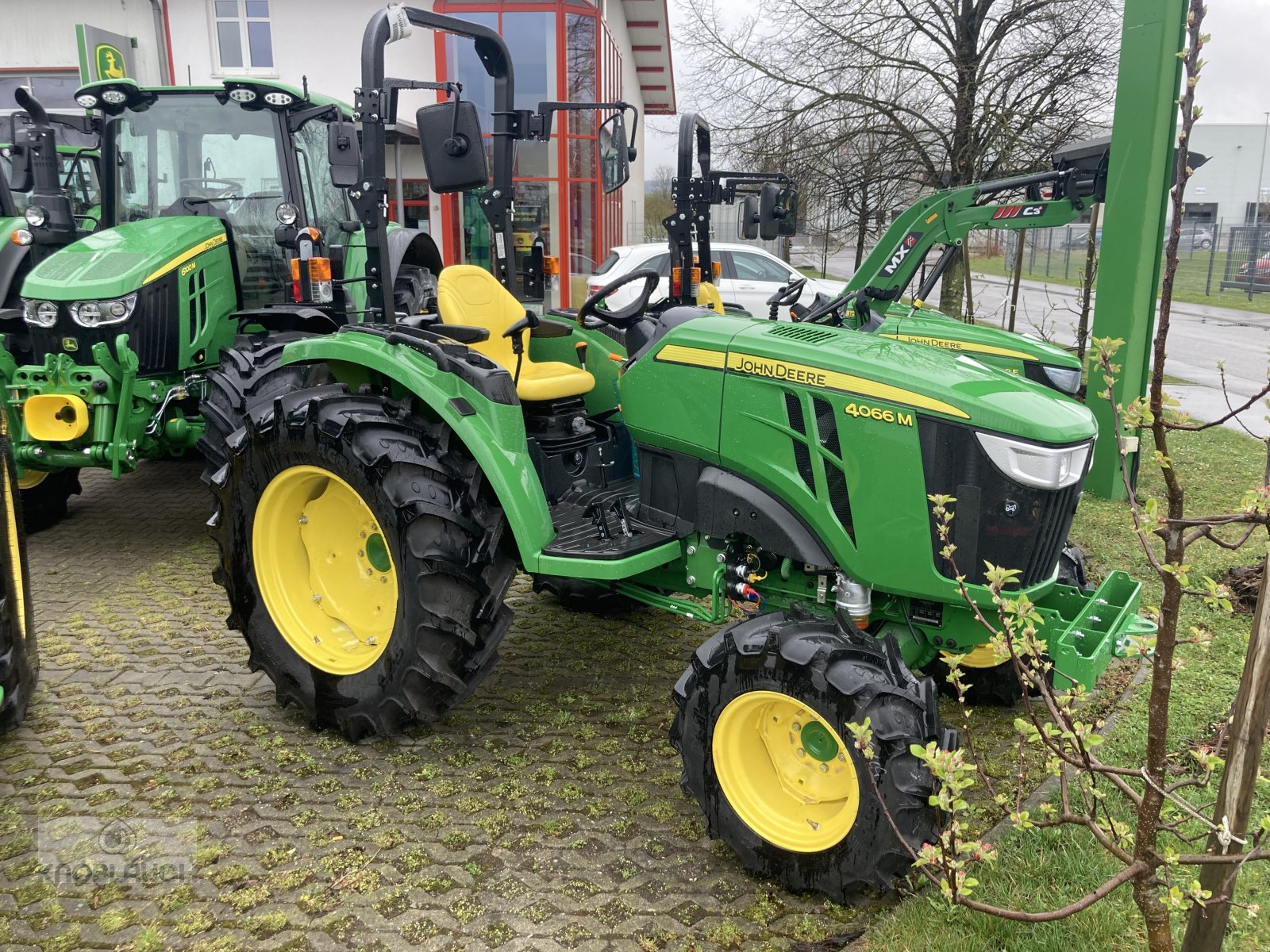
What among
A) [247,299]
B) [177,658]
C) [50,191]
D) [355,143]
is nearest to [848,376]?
[355,143]

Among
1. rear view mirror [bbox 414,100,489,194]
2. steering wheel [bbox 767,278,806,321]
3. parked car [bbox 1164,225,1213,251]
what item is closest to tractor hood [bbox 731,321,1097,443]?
rear view mirror [bbox 414,100,489,194]

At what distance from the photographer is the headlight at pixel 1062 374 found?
6703mm

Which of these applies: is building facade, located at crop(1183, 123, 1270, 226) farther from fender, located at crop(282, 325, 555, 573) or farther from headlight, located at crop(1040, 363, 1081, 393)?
fender, located at crop(282, 325, 555, 573)

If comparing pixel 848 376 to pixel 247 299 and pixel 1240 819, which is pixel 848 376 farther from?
pixel 247 299

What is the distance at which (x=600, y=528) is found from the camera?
3.53m

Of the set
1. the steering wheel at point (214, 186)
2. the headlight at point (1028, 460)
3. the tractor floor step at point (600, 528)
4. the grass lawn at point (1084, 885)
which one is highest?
the steering wheel at point (214, 186)

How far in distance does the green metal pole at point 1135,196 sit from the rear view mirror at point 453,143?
4.92 m

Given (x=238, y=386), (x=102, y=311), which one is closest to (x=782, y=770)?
(x=238, y=386)

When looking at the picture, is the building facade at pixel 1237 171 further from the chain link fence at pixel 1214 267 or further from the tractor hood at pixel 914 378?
the tractor hood at pixel 914 378

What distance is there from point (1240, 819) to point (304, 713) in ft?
10.1

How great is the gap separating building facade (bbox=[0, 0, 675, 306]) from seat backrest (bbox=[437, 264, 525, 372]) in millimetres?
10373

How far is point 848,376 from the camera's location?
2943mm

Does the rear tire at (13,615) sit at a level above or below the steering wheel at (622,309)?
below

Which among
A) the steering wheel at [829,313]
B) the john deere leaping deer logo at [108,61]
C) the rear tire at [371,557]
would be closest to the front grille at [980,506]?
the rear tire at [371,557]
